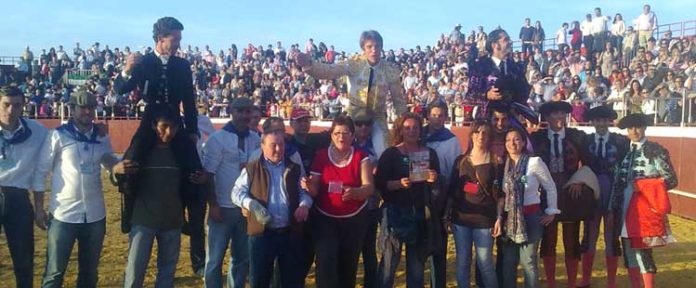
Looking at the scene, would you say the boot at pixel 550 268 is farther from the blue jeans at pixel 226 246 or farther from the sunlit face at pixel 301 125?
the blue jeans at pixel 226 246

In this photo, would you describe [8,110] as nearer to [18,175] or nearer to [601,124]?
[18,175]

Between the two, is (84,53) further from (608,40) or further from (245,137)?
(245,137)

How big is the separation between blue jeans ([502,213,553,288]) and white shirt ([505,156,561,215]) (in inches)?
4.3

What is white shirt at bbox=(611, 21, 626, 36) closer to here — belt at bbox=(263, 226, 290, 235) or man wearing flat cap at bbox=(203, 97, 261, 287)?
man wearing flat cap at bbox=(203, 97, 261, 287)

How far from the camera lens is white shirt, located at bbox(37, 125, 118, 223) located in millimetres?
4719

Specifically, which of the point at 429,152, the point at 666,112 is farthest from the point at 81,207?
the point at 666,112

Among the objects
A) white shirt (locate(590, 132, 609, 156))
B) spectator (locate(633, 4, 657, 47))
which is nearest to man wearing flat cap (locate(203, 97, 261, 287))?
white shirt (locate(590, 132, 609, 156))

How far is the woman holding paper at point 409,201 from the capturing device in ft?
16.5

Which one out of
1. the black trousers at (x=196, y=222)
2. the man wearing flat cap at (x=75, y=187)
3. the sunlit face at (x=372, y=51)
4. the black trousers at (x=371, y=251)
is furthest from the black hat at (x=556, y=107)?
the man wearing flat cap at (x=75, y=187)

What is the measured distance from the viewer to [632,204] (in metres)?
5.62

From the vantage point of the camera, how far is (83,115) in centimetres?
480

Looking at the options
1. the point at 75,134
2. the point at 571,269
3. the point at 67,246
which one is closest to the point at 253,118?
the point at 75,134

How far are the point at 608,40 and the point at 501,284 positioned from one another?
1569 cm

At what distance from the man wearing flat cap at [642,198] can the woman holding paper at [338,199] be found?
2369 mm
